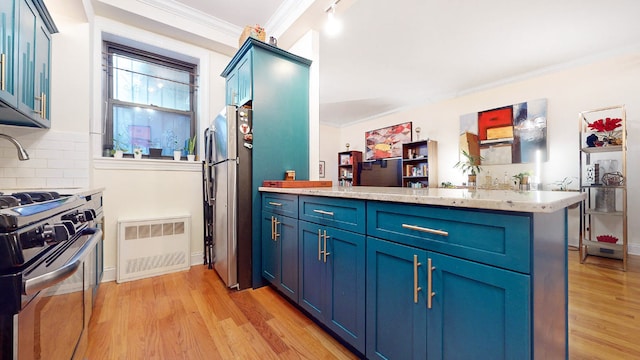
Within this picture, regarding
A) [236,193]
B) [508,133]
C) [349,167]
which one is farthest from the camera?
[349,167]

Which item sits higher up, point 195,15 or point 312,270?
point 195,15

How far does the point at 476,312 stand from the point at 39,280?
126cm

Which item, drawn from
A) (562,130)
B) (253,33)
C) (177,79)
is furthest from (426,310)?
(562,130)

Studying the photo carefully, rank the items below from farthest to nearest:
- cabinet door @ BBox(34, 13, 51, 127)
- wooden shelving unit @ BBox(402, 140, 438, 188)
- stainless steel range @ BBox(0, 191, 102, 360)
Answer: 1. wooden shelving unit @ BBox(402, 140, 438, 188)
2. cabinet door @ BBox(34, 13, 51, 127)
3. stainless steel range @ BBox(0, 191, 102, 360)

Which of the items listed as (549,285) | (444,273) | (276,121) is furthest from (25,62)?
(549,285)

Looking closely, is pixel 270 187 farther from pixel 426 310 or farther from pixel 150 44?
pixel 150 44

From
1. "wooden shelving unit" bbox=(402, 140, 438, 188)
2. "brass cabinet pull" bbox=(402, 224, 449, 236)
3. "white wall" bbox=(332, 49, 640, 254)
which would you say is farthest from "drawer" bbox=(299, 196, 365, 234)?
"white wall" bbox=(332, 49, 640, 254)

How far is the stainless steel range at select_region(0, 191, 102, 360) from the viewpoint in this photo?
1.81ft

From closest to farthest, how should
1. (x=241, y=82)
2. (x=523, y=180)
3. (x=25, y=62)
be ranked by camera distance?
(x=25, y=62), (x=241, y=82), (x=523, y=180)

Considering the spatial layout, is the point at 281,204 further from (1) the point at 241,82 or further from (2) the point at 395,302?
(1) the point at 241,82

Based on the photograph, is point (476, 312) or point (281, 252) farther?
point (281, 252)

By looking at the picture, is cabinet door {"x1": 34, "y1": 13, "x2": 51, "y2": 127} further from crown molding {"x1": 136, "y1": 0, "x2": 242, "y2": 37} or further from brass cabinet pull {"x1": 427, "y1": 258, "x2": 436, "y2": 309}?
brass cabinet pull {"x1": 427, "y1": 258, "x2": 436, "y2": 309}

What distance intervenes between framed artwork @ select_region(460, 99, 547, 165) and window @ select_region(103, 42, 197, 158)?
14.5 ft

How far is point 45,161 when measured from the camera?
197cm
